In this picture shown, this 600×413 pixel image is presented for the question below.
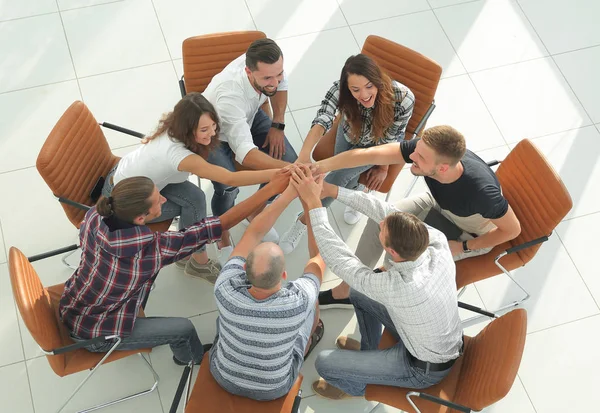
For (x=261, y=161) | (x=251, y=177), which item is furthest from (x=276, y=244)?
(x=261, y=161)

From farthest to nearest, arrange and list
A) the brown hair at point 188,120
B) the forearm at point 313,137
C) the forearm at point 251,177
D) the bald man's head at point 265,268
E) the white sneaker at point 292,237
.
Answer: the white sneaker at point 292,237 → the forearm at point 313,137 → the forearm at point 251,177 → the brown hair at point 188,120 → the bald man's head at point 265,268

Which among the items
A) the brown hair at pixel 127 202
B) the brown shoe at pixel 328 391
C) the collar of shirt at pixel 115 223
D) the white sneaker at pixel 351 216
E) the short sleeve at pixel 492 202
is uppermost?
the brown hair at pixel 127 202

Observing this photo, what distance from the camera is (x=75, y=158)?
3035 millimetres

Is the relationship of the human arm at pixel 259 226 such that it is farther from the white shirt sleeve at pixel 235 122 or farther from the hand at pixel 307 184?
the white shirt sleeve at pixel 235 122

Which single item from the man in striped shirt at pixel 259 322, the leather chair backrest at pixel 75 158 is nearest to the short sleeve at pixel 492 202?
the man in striped shirt at pixel 259 322

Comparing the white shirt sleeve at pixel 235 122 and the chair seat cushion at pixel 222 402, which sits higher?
the white shirt sleeve at pixel 235 122

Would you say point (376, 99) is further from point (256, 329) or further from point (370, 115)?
point (256, 329)

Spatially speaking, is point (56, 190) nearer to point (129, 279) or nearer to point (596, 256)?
point (129, 279)

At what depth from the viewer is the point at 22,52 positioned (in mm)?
4398

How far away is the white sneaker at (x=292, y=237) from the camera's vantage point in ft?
12.1

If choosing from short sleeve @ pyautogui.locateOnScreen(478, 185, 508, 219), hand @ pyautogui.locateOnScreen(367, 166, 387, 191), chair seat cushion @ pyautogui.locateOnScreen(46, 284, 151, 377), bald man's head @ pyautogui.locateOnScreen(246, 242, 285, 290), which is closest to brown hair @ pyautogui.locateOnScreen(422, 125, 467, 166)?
short sleeve @ pyautogui.locateOnScreen(478, 185, 508, 219)

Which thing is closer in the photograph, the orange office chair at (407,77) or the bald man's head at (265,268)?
the bald man's head at (265,268)

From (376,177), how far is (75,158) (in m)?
1.53

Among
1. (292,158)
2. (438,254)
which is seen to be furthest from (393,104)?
(438,254)
